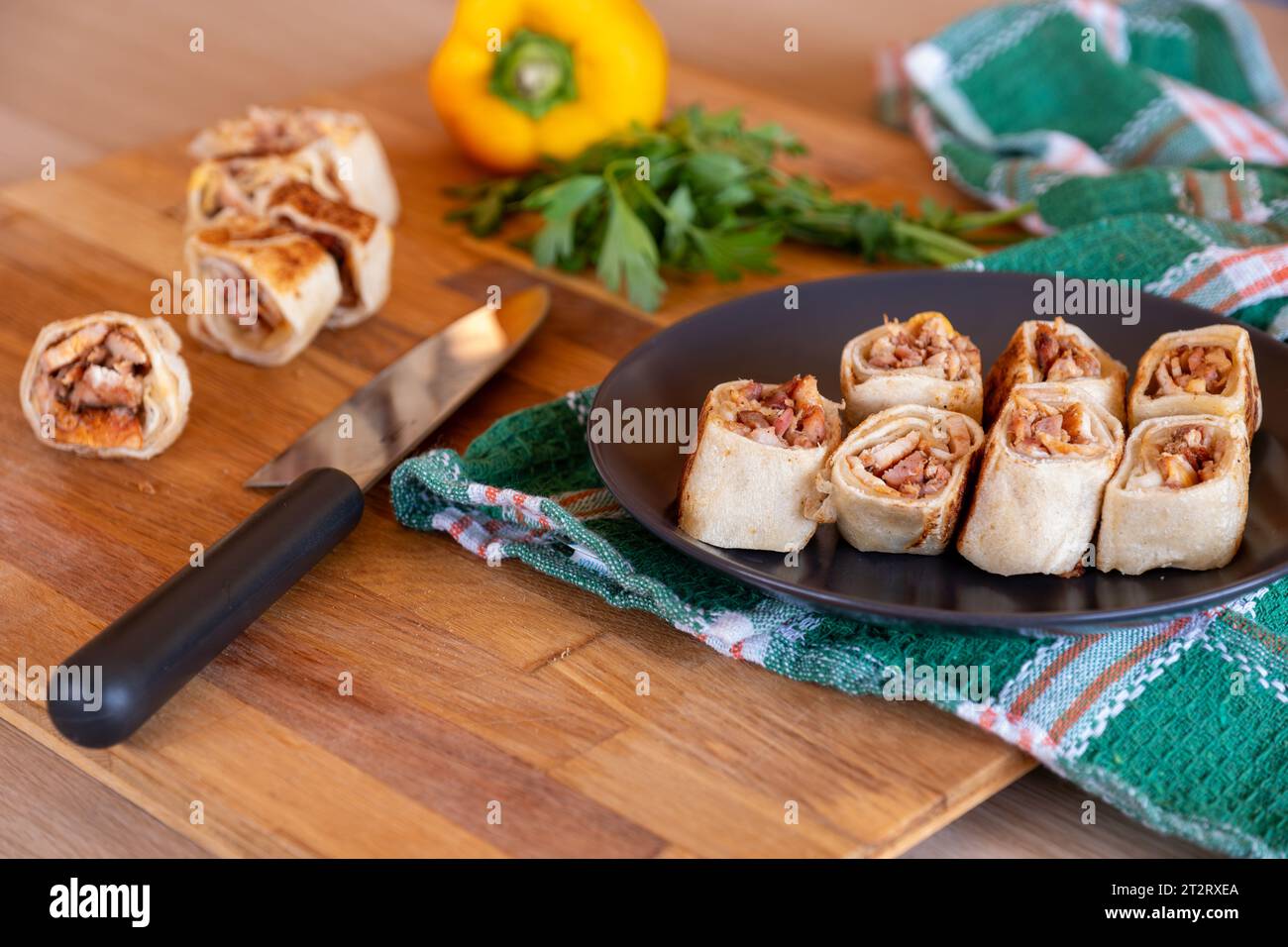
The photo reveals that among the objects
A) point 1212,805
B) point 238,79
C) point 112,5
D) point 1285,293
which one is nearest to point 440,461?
point 1212,805

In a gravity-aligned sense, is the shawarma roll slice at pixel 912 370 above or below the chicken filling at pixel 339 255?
above

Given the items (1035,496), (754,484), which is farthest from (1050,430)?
(754,484)

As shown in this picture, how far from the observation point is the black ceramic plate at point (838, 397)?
1.76m

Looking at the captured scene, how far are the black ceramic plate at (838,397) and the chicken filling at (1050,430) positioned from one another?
156 mm

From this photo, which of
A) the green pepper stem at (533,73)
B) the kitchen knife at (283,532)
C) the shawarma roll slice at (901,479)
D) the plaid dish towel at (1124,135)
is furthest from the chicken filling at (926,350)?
the green pepper stem at (533,73)

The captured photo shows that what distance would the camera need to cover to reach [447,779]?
1.72 m

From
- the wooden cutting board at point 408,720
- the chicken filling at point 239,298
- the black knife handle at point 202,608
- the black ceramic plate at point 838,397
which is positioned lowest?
the wooden cutting board at point 408,720

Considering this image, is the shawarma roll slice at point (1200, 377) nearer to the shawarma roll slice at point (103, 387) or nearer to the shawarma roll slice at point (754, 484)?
the shawarma roll slice at point (754, 484)

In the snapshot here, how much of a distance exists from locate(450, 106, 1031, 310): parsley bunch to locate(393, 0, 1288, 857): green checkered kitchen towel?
0.91ft

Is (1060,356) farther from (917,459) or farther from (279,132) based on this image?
(279,132)

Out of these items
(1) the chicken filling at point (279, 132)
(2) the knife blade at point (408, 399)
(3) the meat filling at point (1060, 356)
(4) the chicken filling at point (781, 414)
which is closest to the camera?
(4) the chicken filling at point (781, 414)

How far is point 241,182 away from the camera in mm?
2746

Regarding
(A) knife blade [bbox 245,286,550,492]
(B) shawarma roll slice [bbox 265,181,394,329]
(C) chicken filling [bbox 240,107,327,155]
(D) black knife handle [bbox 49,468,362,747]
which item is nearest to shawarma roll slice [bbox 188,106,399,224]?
(C) chicken filling [bbox 240,107,327,155]

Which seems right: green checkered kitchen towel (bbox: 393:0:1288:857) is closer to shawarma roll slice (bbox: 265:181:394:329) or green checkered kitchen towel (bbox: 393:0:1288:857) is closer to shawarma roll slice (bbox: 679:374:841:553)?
shawarma roll slice (bbox: 679:374:841:553)
